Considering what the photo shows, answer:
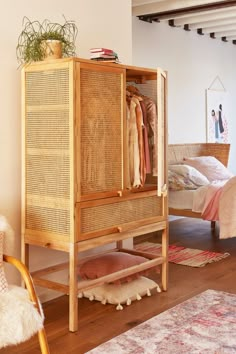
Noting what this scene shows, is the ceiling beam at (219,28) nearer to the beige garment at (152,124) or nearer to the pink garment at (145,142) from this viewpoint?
the beige garment at (152,124)

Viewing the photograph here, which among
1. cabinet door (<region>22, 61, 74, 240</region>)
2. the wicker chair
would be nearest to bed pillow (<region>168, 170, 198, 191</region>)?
cabinet door (<region>22, 61, 74, 240</region>)

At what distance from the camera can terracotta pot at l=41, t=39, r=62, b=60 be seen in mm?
3307

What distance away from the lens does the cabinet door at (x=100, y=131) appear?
3186 millimetres

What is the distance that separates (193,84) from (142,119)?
12.7 feet

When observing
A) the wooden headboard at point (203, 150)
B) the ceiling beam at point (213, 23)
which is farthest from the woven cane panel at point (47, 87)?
the ceiling beam at point (213, 23)

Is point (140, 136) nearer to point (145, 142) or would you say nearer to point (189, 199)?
point (145, 142)

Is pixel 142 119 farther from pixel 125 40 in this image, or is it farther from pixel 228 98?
pixel 228 98

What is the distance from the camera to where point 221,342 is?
295 centimetres

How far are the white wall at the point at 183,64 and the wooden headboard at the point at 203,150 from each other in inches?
5.8

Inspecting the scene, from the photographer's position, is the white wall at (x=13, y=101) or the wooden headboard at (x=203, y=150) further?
the wooden headboard at (x=203, y=150)

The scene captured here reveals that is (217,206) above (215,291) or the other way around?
above

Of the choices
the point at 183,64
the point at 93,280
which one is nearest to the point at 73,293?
the point at 93,280

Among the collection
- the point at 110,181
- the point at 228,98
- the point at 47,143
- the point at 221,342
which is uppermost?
the point at 228,98

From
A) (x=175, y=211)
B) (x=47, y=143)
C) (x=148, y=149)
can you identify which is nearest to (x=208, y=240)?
(x=175, y=211)
